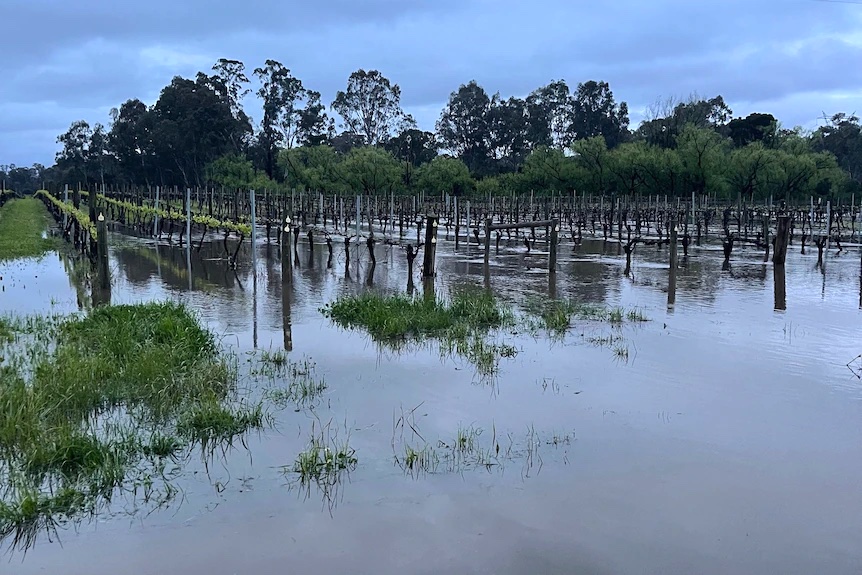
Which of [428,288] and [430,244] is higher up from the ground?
[430,244]

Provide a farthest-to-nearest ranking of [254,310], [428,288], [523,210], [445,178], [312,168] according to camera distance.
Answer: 1. [312,168]
2. [445,178]
3. [523,210]
4. [428,288]
5. [254,310]

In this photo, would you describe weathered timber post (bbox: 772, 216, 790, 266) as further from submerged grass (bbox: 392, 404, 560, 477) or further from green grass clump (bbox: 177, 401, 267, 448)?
green grass clump (bbox: 177, 401, 267, 448)

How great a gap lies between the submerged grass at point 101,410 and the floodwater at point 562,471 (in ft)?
1.12

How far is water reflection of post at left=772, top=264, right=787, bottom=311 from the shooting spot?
13641 millimetres

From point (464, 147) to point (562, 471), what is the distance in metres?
71.0

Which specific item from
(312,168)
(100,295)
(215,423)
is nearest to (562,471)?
(215,423)

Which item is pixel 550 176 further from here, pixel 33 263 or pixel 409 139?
pixel 33 263

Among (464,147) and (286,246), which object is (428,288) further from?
(464,147)

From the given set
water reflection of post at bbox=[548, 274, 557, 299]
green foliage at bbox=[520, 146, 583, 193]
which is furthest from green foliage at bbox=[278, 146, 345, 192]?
water reflection of post at bbox=[548, 274, 557, 299]

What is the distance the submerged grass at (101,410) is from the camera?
5.20 m

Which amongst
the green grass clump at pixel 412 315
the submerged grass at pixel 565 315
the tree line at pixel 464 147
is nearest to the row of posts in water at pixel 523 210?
the tree line at pixel 464 147

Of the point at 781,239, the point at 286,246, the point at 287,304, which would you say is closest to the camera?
the point at 287,304

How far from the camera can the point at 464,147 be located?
75.1m

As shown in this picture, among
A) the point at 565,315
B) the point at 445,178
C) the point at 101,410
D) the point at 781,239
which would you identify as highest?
the point at 445,178
